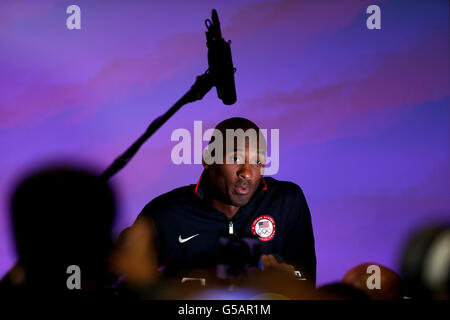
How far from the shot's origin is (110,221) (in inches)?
114

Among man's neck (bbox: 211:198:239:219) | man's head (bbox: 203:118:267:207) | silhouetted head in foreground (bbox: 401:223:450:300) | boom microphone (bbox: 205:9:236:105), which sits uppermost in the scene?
boom microphone (bbox: 205:9:236:105)

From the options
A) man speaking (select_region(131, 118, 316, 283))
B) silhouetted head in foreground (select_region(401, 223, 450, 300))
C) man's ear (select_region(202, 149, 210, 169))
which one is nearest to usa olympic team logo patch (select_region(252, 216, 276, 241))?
man speaking (select_region(131, 118, 316, 283))

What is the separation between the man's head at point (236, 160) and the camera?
102 inches

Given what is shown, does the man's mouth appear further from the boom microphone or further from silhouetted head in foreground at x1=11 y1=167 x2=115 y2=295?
silhouetted head in foreground at x1=11 y1=167 x2=115 y2=295

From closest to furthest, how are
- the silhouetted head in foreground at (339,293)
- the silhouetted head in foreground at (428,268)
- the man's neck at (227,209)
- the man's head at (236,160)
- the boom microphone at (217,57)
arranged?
the silhouetted head in foreground at (339,293) < the silhouetted head in foreground at (428,268) < the boom microphone at (217,57) < the man's head at (236,160) < the man's neck at (227,209)

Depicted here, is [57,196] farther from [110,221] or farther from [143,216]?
[143,216]

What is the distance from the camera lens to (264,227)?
8.79 feet

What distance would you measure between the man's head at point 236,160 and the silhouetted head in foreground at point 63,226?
68 centimetres

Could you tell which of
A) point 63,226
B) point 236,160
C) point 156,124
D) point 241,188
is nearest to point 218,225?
point 241,188

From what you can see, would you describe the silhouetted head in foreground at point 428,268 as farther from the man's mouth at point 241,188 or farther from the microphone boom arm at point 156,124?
the microphone boom arm at point 156,124

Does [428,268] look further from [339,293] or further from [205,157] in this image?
[205,157]

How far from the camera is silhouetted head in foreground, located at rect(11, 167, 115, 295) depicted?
252 cm

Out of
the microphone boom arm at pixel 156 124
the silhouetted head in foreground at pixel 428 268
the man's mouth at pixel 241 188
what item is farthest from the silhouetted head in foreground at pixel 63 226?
the silhouetted head in foreground at pixel 428 268
